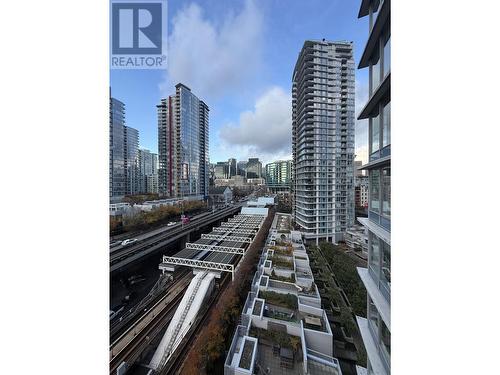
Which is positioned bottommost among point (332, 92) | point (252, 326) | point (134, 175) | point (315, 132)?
point (252, 326)

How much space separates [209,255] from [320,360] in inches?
238

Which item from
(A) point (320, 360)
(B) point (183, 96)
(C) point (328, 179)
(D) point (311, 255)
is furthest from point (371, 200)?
(B) point (183, 96)

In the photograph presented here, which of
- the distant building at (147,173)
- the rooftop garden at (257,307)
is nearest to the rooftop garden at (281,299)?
the rooftop garden at (257,307)

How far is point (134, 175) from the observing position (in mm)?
24875

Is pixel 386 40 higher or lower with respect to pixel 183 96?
lower

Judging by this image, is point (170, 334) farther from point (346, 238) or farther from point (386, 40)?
point (346, 238)

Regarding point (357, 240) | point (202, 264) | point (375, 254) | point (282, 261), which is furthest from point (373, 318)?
point (357, 240)

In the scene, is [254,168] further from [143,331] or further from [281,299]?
[143,331]

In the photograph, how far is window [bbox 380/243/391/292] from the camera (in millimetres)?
2005

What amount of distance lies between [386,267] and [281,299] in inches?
173

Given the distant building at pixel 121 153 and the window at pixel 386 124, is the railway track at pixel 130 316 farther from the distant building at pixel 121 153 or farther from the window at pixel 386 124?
the distant building at pixel 121 153

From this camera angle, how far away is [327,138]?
526 inches

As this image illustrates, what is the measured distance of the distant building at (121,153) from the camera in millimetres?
20016

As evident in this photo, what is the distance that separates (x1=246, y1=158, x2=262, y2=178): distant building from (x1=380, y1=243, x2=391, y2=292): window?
5901cm
